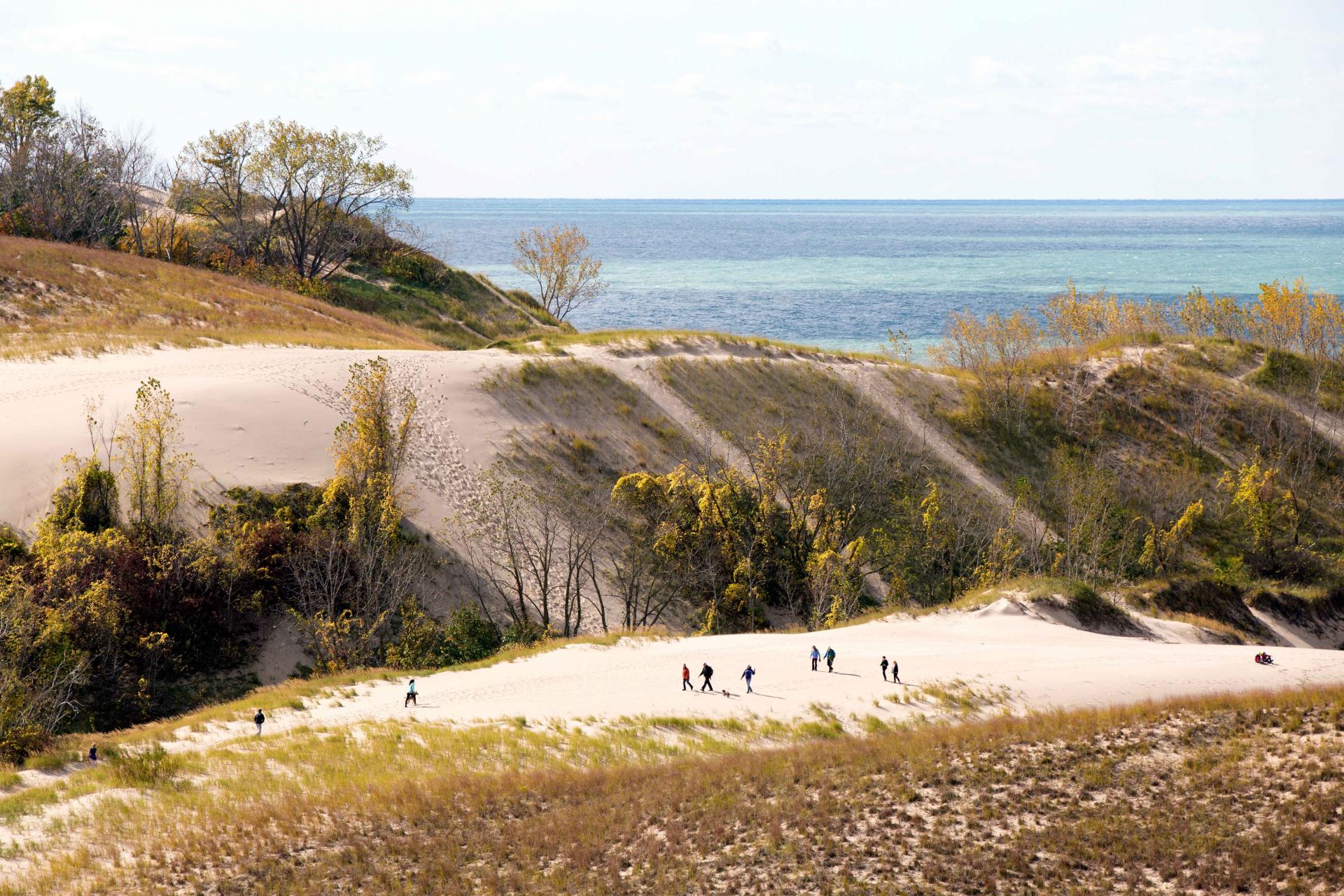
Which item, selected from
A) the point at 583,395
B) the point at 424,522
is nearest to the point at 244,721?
the point at 424,522

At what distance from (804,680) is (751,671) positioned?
2.16m

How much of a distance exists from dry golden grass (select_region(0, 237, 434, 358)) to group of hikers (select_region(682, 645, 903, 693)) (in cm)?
3289

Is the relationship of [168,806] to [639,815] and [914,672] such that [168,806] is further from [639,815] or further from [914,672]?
[914,672]

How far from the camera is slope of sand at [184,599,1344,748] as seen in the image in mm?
25484

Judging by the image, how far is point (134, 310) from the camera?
53250 mm

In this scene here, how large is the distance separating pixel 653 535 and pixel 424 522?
923 cm

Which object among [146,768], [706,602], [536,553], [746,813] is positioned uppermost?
[536,553]

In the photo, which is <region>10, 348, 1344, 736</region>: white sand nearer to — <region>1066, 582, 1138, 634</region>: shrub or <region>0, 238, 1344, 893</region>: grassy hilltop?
<region>0, 238, 1344, 893</region>: grassy hilltop

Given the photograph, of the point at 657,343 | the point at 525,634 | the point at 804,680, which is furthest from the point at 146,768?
the point at 657,343

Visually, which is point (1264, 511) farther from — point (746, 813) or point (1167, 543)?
point (746, 813)

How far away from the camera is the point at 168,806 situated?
19375mm

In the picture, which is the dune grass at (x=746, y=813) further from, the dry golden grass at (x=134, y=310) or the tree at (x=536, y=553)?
the dry golden grass at (x=134, y=310)

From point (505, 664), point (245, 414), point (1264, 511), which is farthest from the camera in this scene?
point (1264, 511)

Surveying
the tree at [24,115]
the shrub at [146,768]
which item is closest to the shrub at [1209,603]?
the shrub at [146,768]
